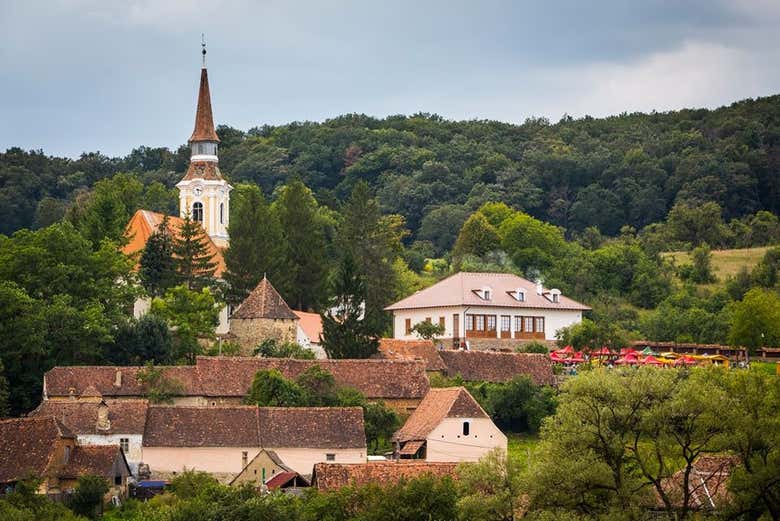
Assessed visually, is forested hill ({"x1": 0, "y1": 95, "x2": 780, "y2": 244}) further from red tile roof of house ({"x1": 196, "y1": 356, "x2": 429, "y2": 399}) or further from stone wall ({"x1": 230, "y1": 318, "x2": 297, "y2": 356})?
red tile roof of house ({"x1": 196, "y1": 356, "x2": 429, "y2": 399})

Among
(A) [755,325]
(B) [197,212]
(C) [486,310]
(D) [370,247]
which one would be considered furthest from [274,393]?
(B) [197,212]

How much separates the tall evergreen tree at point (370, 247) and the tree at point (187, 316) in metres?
10.4

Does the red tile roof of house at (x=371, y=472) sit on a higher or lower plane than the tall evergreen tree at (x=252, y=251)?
lower

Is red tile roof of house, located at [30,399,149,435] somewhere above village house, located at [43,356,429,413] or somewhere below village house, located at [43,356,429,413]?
below

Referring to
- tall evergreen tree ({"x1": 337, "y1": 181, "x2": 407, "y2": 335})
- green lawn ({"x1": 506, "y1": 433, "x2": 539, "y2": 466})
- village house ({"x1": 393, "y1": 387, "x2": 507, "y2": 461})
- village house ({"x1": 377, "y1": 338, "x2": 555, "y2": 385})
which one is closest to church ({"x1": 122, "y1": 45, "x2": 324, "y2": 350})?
village house ({"x1": 377, "y1": 338, "x2": 555, "y2": 385})

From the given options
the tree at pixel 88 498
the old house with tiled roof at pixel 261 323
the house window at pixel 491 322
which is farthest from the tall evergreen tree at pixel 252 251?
the tree at pixel 88 498

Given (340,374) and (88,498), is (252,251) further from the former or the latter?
(88,498)

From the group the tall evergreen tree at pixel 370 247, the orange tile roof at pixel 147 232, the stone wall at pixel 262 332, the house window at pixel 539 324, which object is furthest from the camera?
the tall evergreen tree at pixel 370 247

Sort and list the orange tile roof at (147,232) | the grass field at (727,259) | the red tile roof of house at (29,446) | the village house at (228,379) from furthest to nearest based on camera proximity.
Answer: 1. the grass field at (727,259)
2. the orange tile roof at (147,232)
3. the village house at (228,379)
4. the red tile roof of house at (29,446)

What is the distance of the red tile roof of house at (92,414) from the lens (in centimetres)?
6706

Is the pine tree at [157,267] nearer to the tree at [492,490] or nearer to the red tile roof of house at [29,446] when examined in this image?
the red tile roof of house at [29,446]

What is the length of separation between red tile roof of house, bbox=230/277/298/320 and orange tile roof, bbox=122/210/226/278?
20.4 ft

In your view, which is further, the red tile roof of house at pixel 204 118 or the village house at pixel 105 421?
the red tile roof of house at pixel 204 118

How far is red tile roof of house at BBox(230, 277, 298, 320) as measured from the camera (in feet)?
270
